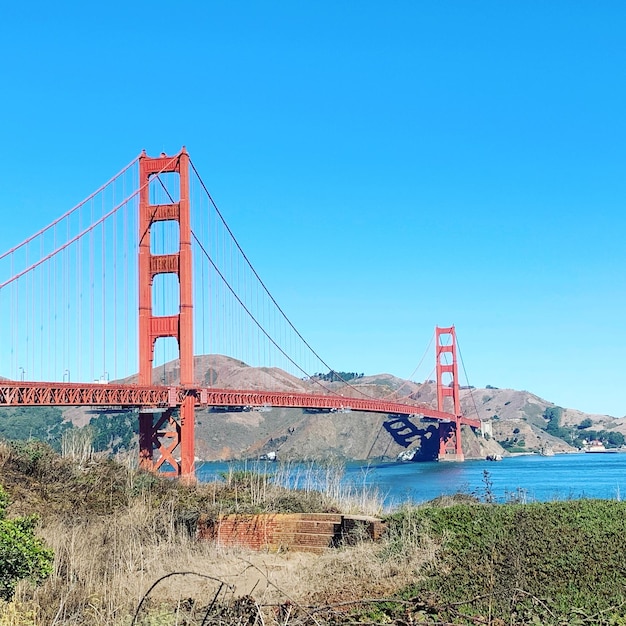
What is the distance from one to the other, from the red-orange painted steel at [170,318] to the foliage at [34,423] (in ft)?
155

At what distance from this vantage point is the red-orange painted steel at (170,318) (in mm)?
35969

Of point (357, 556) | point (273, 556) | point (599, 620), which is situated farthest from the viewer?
point (273, 556)

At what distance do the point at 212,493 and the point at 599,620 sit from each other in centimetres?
1071

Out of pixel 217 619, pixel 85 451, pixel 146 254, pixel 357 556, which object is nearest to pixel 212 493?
pixel 85 451

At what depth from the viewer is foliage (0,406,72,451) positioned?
84.2 meters

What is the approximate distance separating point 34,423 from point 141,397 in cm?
5967

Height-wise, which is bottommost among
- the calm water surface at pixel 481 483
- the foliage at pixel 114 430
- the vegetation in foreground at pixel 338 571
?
the calm water surface at pixel 481 483

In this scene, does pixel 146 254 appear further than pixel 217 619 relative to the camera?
Yes

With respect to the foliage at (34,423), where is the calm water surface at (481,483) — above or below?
below

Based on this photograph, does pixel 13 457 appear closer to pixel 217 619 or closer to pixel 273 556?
pixel 273 556

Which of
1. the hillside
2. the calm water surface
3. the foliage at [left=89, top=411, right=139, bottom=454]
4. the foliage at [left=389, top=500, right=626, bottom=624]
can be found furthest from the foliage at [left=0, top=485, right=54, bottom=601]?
the foliage at [left=89, top=411, right=139, bottom=454]

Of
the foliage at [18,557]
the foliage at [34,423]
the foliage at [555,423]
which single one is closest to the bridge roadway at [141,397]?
the foliage at [18,557]

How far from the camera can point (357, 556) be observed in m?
11.7

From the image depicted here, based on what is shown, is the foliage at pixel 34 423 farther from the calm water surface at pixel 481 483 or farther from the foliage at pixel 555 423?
the foliage at pixel 555 423
